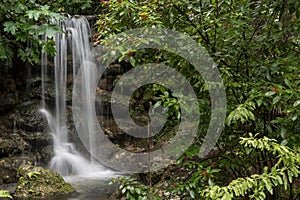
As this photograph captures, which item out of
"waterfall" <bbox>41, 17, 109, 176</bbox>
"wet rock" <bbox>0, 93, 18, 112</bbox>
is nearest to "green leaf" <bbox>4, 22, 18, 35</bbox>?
"waterfall" <bbox>41, 17, 109, 176</bbox>

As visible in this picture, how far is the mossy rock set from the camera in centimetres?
522

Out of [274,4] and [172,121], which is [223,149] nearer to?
[172,121]

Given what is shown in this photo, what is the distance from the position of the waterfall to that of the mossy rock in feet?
5.61

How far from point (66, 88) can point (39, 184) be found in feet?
13.6

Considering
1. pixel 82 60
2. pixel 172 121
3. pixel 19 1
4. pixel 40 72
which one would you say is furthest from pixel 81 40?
pixel 172 121

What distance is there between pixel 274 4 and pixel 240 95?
0.65m

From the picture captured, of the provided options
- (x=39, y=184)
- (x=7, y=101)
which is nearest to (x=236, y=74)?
(x=39, y=184)

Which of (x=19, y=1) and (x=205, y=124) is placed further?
(x=19, y=1)

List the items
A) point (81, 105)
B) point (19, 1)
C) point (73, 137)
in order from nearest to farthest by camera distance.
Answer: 1. point (19, 1)
2. point (73, 137)
3. point (81, 105)

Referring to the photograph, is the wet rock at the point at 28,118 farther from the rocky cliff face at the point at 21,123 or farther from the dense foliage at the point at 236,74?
the dense foliage at the point at 236,74

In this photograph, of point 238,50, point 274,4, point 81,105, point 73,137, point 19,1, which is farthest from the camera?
point 81,105

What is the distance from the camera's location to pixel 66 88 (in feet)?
29.7

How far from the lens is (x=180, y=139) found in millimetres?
2311

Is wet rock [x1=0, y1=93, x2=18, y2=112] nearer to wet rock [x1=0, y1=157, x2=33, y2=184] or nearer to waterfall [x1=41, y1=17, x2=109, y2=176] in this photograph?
waterfall [x1=41, y1=17, x2=109, y2=176]
